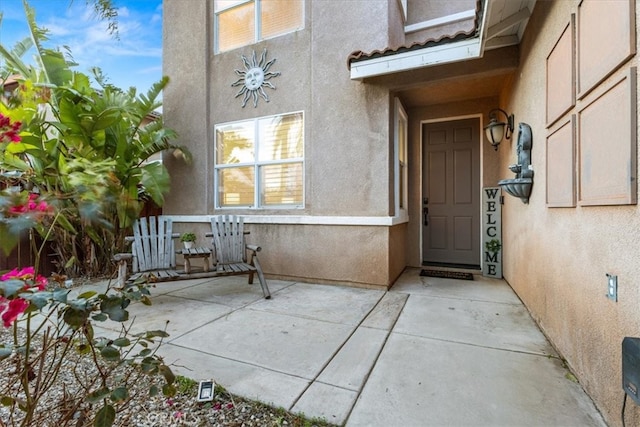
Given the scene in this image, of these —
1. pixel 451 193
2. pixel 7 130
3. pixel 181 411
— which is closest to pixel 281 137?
pixel 451 193

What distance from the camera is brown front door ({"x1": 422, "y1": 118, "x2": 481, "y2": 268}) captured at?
548 cm

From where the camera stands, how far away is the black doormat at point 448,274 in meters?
4.88

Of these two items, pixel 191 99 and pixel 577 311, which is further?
pixel 191 99

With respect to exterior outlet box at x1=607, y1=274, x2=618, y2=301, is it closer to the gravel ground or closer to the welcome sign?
the gravel ground

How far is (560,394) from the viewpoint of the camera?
75.9 inches

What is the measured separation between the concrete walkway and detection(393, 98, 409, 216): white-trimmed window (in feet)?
5.59

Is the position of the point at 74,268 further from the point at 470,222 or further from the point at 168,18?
the point at 470,222

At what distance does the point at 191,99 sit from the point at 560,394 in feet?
21.3

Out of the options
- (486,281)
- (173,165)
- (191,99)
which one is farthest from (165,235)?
(486,281)

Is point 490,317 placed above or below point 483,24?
below

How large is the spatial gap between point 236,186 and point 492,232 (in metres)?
4.58

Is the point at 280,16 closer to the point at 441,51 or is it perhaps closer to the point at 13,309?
the point at 441,51

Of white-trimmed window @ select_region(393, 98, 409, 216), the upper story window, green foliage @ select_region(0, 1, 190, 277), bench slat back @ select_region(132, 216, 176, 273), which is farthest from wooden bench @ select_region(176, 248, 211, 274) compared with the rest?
the upper story window

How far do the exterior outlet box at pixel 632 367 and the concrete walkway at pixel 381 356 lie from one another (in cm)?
55
